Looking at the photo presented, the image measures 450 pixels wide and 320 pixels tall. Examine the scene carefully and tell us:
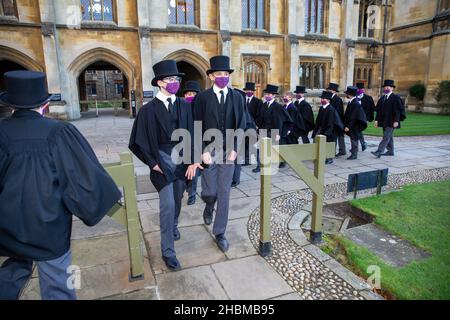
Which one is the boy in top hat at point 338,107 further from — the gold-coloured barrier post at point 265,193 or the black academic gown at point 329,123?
the gold-coloured barrier post at point 265,193

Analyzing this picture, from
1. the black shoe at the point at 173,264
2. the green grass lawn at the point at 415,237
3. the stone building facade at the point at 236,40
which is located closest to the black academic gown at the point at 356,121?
the green grass lawn at the point at 415,237

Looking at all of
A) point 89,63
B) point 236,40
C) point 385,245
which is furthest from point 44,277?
point 236,40

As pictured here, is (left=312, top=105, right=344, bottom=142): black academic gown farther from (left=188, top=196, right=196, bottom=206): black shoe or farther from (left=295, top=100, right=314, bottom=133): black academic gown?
(left=188, top=196, right=196, bottom=206): black shoe

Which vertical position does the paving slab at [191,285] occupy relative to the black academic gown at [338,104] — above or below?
below

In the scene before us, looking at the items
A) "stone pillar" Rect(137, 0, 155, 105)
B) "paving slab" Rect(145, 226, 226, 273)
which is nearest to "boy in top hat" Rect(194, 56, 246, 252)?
"paving slab" Rect(145, 226, 226, 273)

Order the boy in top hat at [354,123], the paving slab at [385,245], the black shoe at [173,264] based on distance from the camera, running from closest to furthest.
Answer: the black shoe at [173,264]
the paving slab at [385,245]
the boy in top hat at [354,123]

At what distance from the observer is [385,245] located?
11.5ft

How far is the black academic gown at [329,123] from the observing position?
7277 mm

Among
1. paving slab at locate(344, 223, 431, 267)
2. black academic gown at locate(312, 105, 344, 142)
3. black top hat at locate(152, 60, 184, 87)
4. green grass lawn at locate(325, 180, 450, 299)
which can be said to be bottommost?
paving slab at locate(344, 223, 431, 267)

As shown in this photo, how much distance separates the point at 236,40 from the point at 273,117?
40.2 ft

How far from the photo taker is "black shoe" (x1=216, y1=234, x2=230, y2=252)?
3273mm

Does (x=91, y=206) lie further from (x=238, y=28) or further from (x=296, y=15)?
(x=296, y=15)

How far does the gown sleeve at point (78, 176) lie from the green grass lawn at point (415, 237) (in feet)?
8.08

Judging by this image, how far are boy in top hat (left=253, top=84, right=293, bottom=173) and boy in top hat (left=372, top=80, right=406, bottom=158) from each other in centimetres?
274
